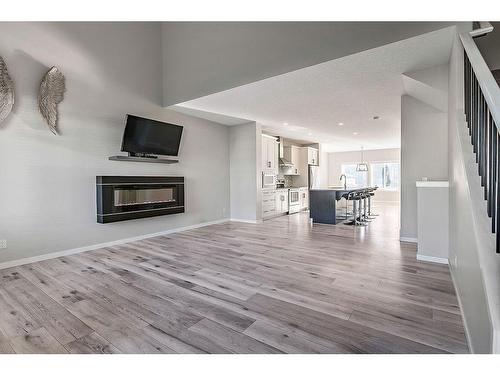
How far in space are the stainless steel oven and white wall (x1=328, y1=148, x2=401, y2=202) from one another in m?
4.39

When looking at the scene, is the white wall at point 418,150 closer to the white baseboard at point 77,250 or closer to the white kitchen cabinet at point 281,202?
the white kitchen cabinet at point 281,202

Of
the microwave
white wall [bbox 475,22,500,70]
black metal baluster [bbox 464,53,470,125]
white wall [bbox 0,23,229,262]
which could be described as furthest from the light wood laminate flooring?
the microwave

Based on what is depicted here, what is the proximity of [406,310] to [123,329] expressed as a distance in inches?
84.7

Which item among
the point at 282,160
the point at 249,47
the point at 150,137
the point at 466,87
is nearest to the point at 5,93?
the point at 150,137

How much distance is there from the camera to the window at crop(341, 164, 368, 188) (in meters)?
11.8

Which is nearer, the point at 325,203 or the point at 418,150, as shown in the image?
the point at 418,150

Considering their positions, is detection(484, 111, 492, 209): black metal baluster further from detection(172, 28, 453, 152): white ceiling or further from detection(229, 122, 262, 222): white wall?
detection(229, 122, 262, 222): white wall

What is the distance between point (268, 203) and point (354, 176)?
6.94 meters

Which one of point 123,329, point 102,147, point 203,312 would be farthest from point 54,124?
point 203,312

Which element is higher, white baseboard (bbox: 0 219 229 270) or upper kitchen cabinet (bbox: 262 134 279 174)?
upper kitchen cabinet (bbox: 262 134 279 174)

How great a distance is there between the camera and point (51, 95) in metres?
3.58

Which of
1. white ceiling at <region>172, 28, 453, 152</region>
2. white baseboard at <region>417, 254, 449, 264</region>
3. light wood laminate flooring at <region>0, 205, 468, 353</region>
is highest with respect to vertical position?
white ceiling at <region>172, 28, 453, 152</region>

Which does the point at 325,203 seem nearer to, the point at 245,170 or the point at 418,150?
the point at 245,170
